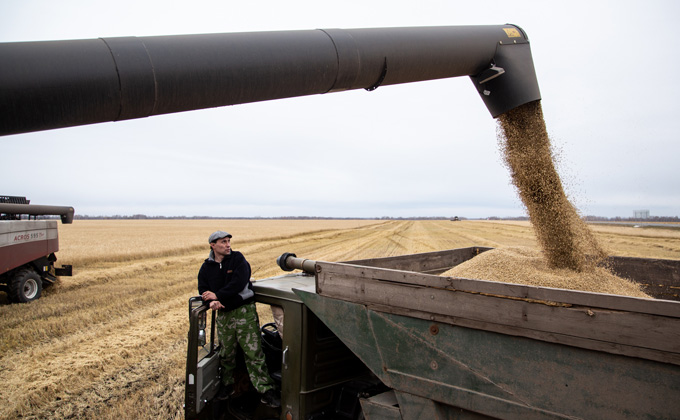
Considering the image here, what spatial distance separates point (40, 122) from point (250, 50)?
0.95 metres

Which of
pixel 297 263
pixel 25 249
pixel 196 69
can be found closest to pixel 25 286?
pixel 25 249

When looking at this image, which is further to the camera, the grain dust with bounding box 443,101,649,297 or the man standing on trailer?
the grain dust with bounding box 443,101,649,297

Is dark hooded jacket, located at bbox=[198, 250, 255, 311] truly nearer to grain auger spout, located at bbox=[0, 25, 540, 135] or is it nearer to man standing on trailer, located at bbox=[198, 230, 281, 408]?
man standing on trailer, located at bbox=[198, 230, 281, 408]

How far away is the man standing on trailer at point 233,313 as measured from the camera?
3488 mm

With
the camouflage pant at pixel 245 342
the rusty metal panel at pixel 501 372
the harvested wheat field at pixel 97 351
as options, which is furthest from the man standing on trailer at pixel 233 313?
the harvested wheat field at pixel 97 351

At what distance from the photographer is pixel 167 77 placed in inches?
72.6

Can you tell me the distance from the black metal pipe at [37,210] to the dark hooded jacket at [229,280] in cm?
838

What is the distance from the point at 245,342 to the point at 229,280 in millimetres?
552

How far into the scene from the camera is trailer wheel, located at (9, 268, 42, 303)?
9.22 meters

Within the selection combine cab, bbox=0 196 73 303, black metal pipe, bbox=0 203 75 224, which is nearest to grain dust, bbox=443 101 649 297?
combine cab, bbox=0 196 73 303

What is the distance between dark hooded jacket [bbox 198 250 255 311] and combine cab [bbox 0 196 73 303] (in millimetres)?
7664

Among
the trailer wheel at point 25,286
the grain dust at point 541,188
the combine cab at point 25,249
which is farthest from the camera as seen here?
the trailer wheel at point 25,286

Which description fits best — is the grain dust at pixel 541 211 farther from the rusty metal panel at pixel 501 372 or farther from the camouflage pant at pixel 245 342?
the camouflage pant at pixel 245 342

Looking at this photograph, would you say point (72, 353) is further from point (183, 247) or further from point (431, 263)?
point (183, 247)
